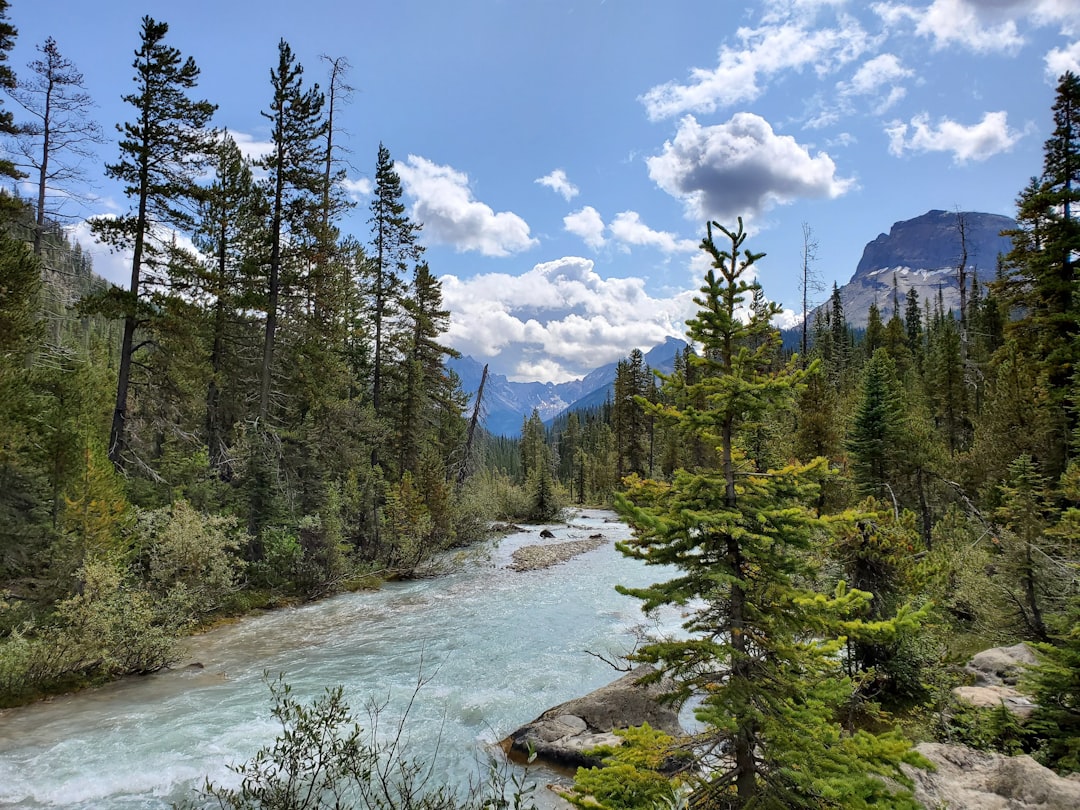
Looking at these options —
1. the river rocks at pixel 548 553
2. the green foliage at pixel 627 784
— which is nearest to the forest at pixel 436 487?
the green foliage at pixel 627 784

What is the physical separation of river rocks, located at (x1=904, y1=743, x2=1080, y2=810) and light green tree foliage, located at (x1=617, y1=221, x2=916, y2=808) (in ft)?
6.73

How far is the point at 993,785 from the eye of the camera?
5625 mm

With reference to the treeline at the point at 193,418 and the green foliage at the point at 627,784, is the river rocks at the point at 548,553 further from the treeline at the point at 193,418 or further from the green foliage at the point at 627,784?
the green foliage at the point at 627,784

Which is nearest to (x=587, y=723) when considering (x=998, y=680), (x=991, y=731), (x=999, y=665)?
(x=991, y=731)

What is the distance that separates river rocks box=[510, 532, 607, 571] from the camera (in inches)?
990

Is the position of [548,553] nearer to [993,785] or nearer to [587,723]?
[587,723]

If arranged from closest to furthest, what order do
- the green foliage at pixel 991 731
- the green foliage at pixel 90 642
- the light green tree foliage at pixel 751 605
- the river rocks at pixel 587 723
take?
the light green tree foliage at pixel 751 605 < the green foliage at pixel 991 731 < the river rocks at pixel 587 723 < the green foliage at pixel 90 642

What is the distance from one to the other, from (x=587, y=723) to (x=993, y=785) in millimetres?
5584

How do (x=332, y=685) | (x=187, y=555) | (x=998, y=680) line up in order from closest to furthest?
(x=998, y=680), (x=332, y=685), (x=187, y=555)

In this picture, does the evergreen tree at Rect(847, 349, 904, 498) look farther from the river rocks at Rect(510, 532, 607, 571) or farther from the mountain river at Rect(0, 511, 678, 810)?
the river rocks at Rect(510, 532, 607, 571)

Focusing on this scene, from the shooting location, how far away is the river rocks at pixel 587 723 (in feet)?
27.2

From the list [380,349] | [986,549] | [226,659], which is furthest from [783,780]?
[380,349]

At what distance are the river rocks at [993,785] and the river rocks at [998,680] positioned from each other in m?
1.37

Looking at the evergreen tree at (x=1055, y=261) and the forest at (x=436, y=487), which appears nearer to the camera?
the forest at (x=436, y=487)
